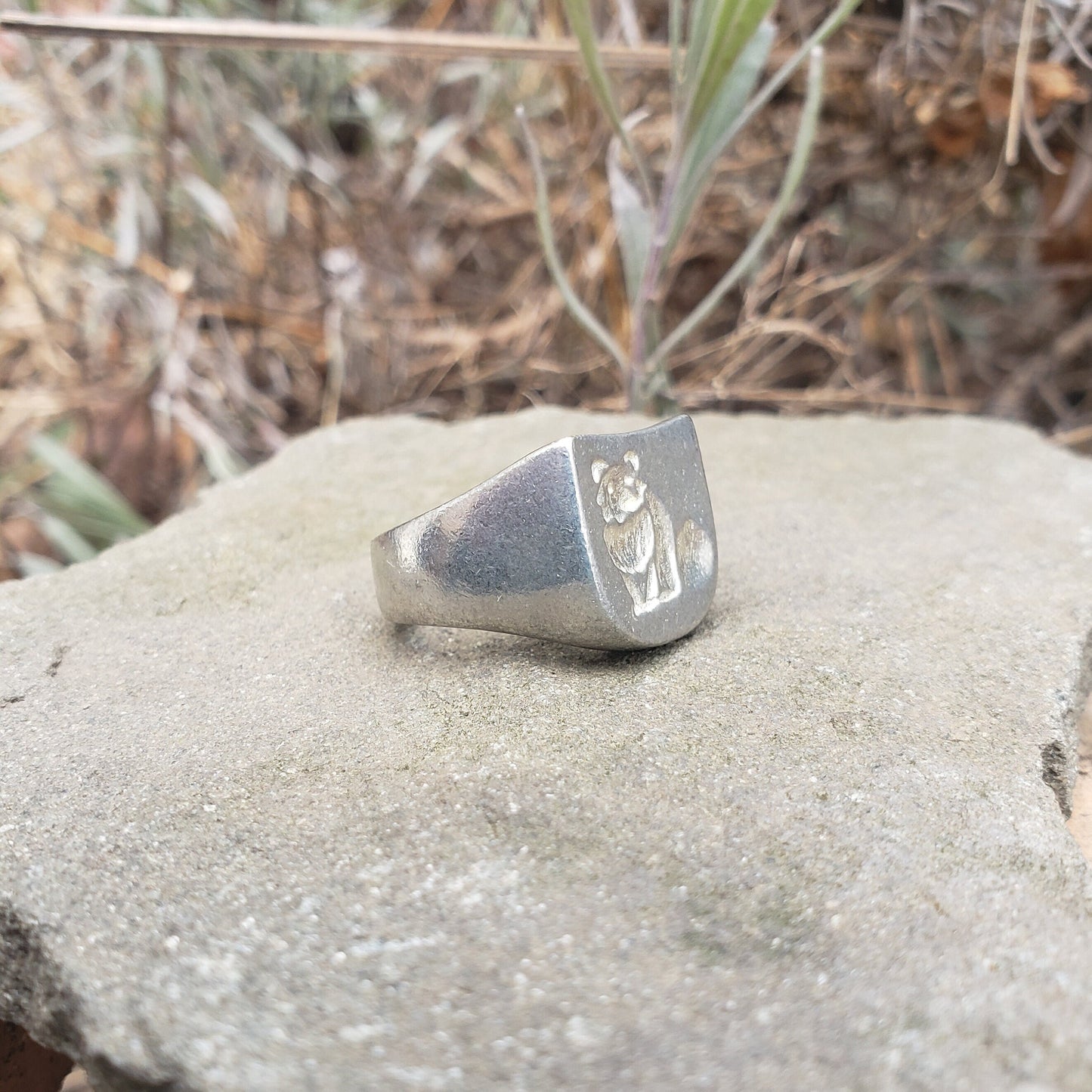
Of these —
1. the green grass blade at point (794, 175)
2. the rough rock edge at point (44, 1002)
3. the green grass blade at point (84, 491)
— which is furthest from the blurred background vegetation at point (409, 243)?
the rough rock edge at point (44, 1002)

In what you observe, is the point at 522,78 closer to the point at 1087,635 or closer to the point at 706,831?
the point at 1087,635

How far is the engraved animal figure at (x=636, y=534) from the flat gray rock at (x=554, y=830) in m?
0.07

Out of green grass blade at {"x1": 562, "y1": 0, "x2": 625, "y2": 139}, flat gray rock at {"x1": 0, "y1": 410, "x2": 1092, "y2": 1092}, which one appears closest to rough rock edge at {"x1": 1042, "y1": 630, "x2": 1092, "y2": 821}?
flat gray rock at {"x1": 0, "y1": 410, "x2": 1092, "y2": 1092}

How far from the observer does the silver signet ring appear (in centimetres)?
87

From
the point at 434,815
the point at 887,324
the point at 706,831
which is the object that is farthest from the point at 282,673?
the point at 887,324

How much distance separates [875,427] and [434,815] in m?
1.05

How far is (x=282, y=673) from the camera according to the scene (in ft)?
3.20

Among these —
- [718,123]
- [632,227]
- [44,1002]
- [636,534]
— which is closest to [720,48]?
[718,123]

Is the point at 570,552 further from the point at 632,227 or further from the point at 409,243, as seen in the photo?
the point at 409,243

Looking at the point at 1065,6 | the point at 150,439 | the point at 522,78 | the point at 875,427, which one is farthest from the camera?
the point at 522,78

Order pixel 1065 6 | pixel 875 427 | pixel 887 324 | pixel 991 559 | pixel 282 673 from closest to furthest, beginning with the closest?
pixel 282 673, pixel 991 559, pixel 1065 6, pixel 875 427, pixel 887 324

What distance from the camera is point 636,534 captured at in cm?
94

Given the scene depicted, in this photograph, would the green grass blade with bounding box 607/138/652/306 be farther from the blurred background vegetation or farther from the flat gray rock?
the flat gray rock

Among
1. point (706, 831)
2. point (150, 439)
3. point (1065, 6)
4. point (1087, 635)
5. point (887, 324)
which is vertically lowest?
point (887, 324)
